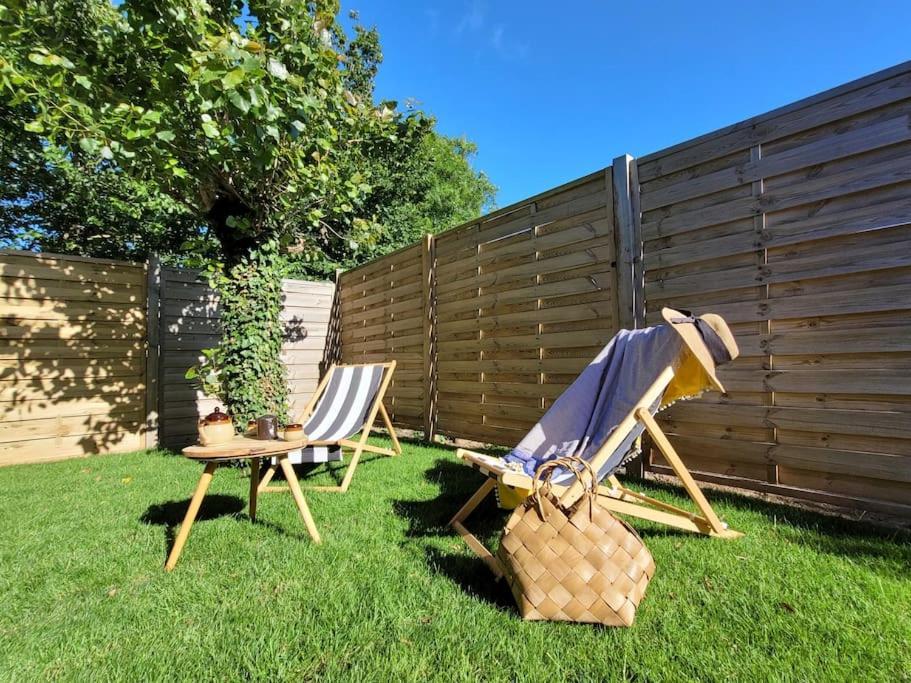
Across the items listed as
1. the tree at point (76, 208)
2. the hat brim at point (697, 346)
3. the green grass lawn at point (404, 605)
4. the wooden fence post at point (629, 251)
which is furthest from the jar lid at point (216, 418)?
the tree at point (76, 208)

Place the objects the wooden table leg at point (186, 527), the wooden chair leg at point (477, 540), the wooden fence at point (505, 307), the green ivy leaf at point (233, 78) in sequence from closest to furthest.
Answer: the wooden chair leg at point (477, 540), the wooden table leg at point (186, 527), the green ivy leaf at point (233, 78), the wooden fence at point (505, 307)

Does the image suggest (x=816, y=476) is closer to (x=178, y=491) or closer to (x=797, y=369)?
(x=797, y=369)

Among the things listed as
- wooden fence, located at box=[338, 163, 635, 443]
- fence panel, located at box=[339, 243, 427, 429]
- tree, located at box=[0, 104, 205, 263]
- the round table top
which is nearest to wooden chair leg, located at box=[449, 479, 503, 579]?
the round table top

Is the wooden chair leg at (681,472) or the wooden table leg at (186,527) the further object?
the wooden table leg at (186,527)

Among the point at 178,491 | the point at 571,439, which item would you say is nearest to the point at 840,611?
the point at 571,439

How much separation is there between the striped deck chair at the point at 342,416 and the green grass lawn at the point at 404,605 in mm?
501

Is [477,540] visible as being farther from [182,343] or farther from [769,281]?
[182,343]

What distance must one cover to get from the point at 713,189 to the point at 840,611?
2355 mm

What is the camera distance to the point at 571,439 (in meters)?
2.45

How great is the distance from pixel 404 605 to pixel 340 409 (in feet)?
7.96

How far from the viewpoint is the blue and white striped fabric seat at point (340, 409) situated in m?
3.24

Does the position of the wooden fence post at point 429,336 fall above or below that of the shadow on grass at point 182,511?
above

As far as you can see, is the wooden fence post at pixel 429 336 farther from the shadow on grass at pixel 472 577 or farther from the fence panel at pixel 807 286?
the shadow on grass at pixel 472 577

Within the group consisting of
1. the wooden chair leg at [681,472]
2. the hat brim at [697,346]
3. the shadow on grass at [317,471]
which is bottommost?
the shadow on grass at [317,471]
